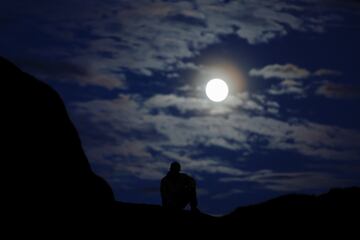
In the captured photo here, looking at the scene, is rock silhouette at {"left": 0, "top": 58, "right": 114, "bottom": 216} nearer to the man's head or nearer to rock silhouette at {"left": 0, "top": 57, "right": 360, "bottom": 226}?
rock silhouette at {"left": 0, "top": 57, "right": 360, "bottom": 226}

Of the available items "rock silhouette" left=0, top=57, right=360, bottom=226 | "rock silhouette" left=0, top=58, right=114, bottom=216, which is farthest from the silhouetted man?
"rock silhouette" left=0, top=58, right=114, bottom=216

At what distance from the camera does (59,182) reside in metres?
16.7

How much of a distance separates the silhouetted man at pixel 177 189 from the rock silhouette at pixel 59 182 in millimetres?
1383

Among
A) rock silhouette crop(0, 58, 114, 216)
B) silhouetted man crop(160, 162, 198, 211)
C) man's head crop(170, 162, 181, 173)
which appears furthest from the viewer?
silhouetted man crop(160, 162, 198, 211)

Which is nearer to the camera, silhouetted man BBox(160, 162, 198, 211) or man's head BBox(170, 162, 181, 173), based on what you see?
man's head BBox(170, 162, 181, 173)

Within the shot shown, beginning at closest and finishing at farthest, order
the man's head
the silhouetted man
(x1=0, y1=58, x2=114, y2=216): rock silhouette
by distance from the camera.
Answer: (x1=0, y1=58, x2=114, y2=216): rock silhouette, the man's head, the silhouetted man

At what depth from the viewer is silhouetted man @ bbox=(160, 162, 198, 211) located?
21609mm

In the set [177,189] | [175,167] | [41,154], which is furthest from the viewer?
[177,189]

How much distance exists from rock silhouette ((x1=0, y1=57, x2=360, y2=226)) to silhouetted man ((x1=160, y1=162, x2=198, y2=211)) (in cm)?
138

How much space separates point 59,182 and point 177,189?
6.16m

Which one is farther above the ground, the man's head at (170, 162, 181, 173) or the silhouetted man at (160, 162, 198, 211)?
the man's head at (170, 162, 181, 173)

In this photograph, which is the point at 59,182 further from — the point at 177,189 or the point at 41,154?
the point at 177,189

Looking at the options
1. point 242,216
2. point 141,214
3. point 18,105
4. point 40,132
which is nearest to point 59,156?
point 40,132

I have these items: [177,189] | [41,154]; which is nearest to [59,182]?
[41,154]
